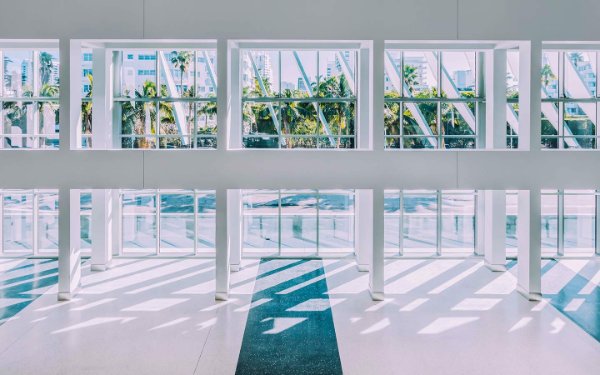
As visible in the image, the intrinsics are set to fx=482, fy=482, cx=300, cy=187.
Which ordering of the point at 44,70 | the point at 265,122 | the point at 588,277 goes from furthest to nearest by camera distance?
the point at 44,70 < the point at 265,122 < the point at 588,277

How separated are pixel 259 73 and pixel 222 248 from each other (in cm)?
765

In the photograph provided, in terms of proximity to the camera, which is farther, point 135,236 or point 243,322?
point 135,236

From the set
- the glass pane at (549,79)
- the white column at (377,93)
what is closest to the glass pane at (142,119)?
the white column at (377,93)

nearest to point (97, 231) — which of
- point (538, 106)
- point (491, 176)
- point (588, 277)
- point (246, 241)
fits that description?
point (246, 241)

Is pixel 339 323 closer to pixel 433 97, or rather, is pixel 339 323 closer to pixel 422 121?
pixel 422 121

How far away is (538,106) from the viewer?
10.9 meters

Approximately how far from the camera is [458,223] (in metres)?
24.9

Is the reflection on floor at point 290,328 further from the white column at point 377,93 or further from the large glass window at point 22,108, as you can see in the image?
the large glass window at point 22,108

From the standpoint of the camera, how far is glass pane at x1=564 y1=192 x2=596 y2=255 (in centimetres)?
1775

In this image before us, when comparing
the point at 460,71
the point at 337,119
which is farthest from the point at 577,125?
the point at 337,119

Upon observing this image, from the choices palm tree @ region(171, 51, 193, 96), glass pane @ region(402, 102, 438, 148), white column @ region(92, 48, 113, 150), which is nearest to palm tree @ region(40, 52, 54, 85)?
palm tree @ region(171, 51, 193, 96)

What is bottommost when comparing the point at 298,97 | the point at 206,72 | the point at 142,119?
the point at 142,119

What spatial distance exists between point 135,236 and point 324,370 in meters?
16.2

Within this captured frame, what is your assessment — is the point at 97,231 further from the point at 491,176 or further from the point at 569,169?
the point at 569,169
